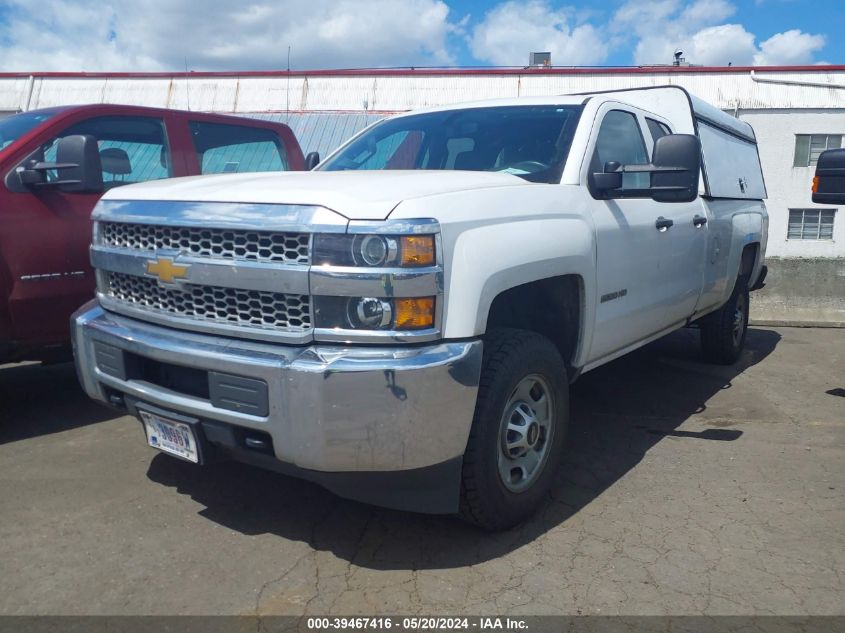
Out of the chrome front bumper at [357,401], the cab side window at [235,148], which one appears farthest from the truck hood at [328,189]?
the cab side window at [235,148]

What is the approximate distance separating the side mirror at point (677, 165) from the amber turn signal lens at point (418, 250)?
1548mm

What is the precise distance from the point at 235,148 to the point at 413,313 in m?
3.93

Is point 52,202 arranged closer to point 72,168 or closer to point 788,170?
point 72,168

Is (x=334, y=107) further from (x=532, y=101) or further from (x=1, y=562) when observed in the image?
(x=1, y=562)

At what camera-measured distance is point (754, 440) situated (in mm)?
4590

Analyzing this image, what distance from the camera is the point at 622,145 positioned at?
168 inches

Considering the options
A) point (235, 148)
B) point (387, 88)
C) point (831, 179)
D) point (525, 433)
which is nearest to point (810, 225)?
point (387, 88)

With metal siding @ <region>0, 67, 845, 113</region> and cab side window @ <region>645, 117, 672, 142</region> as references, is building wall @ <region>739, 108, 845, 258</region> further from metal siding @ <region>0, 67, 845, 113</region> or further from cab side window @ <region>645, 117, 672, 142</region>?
cab side window @ <region>645, 117, 672, 142</region>

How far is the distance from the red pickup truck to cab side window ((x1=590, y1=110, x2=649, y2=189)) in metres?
2.89

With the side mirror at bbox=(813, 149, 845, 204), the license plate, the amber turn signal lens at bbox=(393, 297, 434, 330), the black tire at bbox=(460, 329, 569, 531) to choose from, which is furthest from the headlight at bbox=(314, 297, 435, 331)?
the side mirror at bbox=(813, 149, 845, 204)

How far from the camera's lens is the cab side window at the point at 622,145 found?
12.9 ft

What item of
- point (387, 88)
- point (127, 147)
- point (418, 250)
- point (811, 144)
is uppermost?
point (387, 88)

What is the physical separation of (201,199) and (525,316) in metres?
1.62

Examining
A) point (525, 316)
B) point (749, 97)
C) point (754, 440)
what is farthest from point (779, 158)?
point (525, 316)
